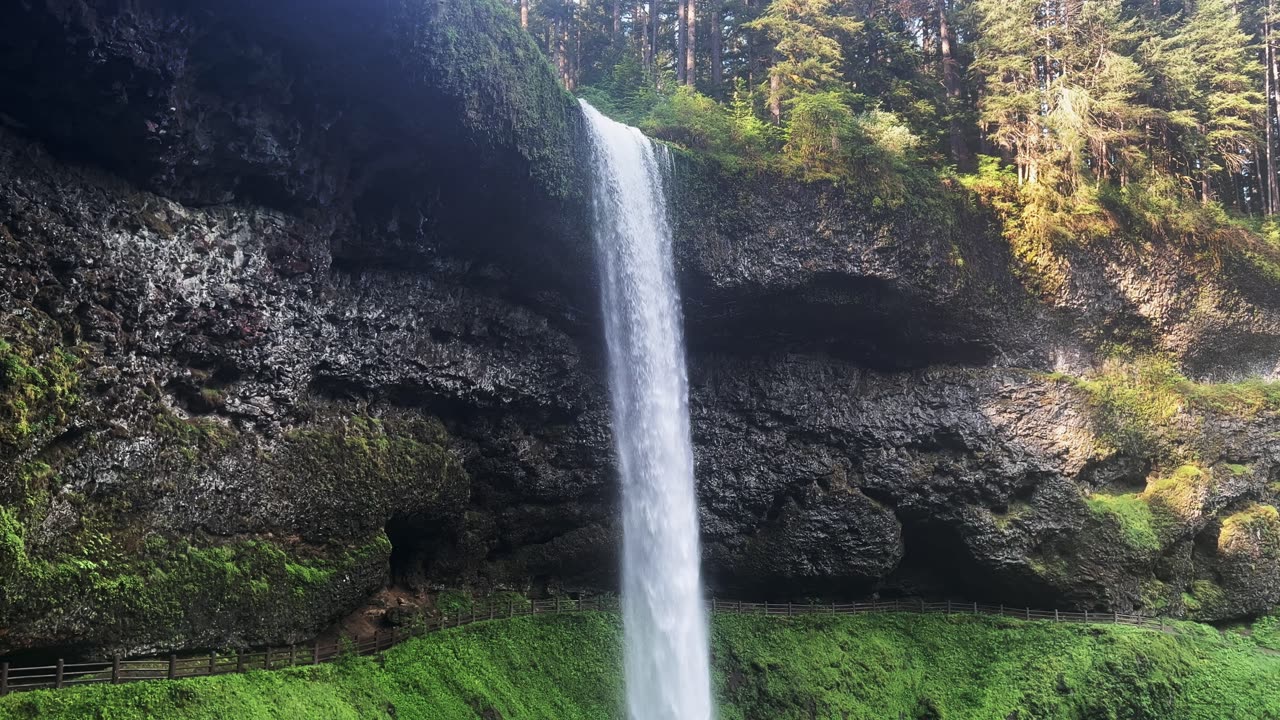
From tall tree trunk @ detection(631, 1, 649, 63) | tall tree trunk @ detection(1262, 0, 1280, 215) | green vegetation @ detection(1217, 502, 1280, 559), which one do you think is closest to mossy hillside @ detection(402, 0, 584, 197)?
tall tree trunk @ detection(631, 1, 649, 63)

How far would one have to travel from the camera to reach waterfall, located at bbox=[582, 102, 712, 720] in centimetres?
2148

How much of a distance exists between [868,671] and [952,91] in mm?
19998

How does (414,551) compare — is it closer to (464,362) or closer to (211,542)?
(464,362)

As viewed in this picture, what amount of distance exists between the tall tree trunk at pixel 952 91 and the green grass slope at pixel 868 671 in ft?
49.9

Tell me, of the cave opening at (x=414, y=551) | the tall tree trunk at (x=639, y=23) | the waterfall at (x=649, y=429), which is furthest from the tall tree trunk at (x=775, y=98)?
the cave opening at (x=414, y=551)

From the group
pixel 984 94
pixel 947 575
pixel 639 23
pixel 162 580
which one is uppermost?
pixel 639 23

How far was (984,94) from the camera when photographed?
101 feet

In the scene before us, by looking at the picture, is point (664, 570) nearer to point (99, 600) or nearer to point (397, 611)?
point (397, 611)

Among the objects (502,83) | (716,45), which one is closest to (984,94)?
(716,45)

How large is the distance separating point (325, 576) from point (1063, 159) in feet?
79.4

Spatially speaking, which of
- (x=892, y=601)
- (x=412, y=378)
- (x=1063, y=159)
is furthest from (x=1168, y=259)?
(x=412, y=378)

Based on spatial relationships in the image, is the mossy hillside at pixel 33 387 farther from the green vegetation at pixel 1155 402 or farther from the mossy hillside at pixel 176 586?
the green vegetation at pixel 1155 402

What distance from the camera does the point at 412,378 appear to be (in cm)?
2028

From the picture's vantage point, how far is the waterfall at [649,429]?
2148 centimetres
